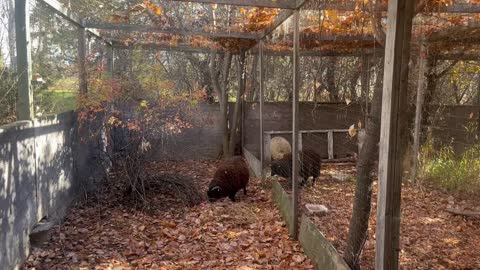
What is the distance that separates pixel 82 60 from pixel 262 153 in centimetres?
393

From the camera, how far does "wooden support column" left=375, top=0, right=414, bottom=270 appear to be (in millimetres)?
2277

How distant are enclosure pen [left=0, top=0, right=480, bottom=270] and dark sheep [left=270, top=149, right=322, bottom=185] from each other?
3 centimetres

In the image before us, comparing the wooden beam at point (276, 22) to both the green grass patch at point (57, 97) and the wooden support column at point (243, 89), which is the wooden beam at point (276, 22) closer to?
the wooden support column at point (243, 89)

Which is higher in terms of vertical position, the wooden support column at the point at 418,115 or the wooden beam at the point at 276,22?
the wooden beam at the point at 276,22

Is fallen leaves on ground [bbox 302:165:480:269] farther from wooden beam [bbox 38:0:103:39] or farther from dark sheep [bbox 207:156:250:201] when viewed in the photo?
wooden beam [bbox 38:0:103:39]

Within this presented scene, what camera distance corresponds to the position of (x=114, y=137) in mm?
7328

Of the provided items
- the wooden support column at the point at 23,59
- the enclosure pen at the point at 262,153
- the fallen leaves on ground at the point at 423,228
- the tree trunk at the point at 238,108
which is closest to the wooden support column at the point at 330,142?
the enclosure pen at the point at 262,153

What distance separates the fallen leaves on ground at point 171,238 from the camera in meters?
4.29

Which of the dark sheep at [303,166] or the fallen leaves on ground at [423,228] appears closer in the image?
the fallen leaves on ground at [423,228]

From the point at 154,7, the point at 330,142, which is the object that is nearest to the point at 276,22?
the point at 154,7

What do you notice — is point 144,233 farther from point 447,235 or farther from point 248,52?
point 248,52

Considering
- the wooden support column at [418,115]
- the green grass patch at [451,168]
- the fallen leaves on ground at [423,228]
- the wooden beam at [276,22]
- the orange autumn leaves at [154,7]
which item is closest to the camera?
the fallen leaves on ground at [423,228]

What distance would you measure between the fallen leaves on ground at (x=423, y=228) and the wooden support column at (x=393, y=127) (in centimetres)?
125

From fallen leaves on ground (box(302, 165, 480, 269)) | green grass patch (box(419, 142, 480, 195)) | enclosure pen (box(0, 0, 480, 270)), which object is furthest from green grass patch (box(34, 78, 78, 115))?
green grass patch (box(419, 142, 480, 195))
